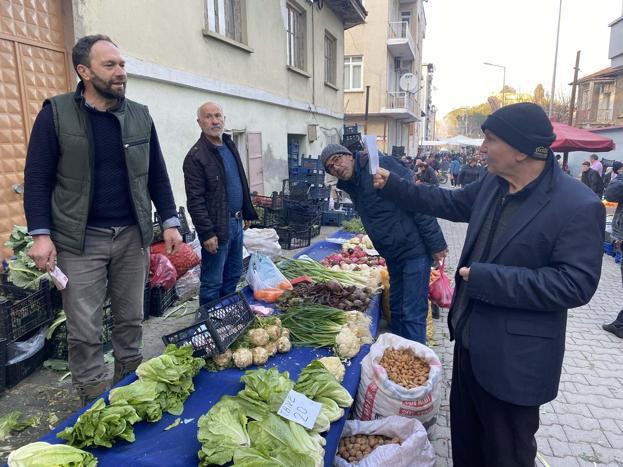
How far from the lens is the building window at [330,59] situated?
1475 cm

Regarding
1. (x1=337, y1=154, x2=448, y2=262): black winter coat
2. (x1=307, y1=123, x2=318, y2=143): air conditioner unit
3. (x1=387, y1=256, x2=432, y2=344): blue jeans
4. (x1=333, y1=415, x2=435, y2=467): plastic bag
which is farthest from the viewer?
(x1=307, y1=123, x2=318, y2=143): air conditioner unit

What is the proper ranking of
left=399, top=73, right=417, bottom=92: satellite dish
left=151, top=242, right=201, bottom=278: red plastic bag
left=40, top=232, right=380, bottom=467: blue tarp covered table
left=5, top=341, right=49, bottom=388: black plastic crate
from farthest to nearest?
1. left=399, top=73, right=417, bottom=92: satellite dish
2. left=151, top=242, right=201, bottom=278: red plastic bag
3. left=5, top=341, right=49, bottom=388: black plastic crate
4. left=40, top=232, right=380, bottom=467: blue tarp covered table

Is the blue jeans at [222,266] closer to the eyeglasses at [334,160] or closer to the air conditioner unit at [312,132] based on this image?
the eyeglasses at [334,160]

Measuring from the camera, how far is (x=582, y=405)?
370cm

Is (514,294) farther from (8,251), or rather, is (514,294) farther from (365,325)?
(8,251)

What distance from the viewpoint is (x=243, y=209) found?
474cm

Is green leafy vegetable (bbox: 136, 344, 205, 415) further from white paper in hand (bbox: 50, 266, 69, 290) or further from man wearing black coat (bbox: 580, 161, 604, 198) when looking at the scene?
man wearing black coat (bbox: 580, 161, 604, 198)

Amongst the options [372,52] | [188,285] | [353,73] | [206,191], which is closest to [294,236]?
[188,285]

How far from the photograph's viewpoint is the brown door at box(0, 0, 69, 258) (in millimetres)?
4344

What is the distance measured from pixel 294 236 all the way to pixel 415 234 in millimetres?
4838

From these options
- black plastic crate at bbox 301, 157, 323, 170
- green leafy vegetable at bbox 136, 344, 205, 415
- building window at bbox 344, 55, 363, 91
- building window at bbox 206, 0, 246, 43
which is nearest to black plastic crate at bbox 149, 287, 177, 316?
green leafy vegetable at bbox 136, 344, 205, 415

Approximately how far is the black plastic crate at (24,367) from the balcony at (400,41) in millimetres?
23218

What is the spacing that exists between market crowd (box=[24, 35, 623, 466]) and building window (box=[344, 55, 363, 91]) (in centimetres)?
2049

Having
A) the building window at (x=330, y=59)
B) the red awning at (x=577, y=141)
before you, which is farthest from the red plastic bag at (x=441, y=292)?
A: the building window at (x=330, y=59)
